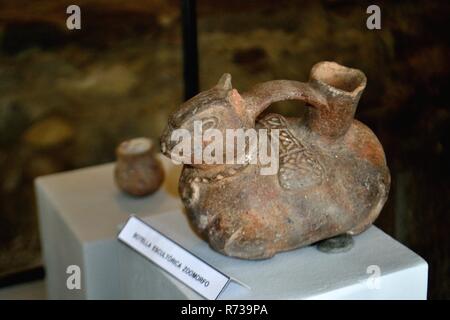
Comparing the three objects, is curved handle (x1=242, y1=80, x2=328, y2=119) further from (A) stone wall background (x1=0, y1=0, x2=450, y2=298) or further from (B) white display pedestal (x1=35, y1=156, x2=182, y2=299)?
(A) stone wall background (x1=0, y1=0, x2=450, y2=298)

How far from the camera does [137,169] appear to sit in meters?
2.13

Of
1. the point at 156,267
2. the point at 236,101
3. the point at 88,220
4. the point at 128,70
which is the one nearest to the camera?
the point at 236,101

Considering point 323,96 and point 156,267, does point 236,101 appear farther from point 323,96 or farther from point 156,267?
point 156,267

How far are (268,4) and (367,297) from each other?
1273mm

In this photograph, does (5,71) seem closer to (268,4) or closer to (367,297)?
(268,4)

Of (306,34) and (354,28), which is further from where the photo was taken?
(306,34)

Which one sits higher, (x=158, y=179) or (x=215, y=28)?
(x=215, y=28)

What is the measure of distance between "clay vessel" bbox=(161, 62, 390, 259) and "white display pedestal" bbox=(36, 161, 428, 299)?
0.05 meters

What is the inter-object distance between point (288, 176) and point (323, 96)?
0.16 metres

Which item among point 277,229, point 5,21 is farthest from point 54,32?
point 277,229

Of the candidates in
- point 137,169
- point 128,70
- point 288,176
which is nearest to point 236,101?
point 288,176

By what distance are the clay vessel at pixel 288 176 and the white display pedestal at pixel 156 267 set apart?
0.16 feet

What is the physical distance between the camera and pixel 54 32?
2.60 m

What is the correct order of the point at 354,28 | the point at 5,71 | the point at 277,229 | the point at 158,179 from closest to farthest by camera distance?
the point at 277,229 → the point at 158,179 → the point at 354,28 → the point at 5,71
